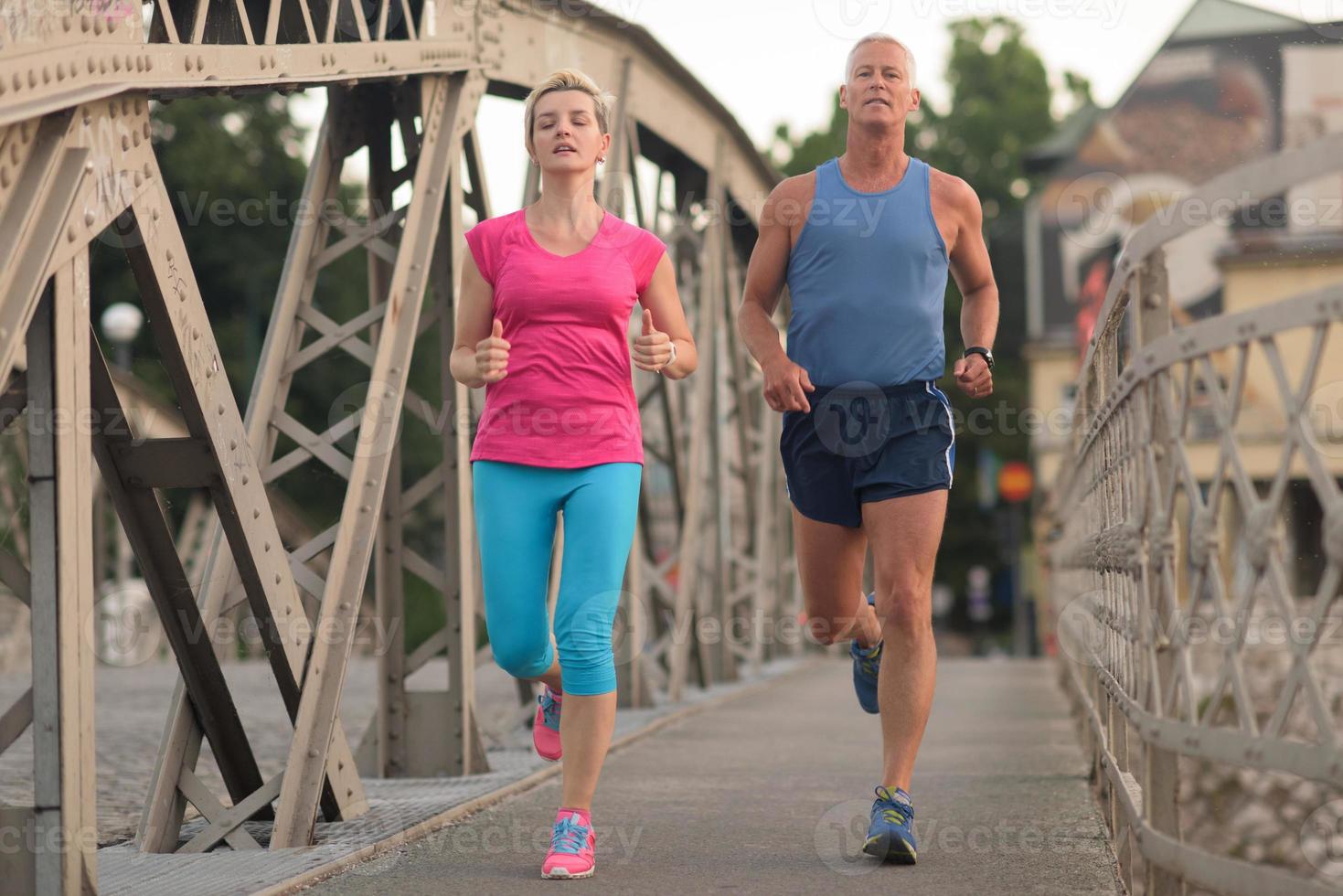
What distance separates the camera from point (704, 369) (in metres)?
12.7

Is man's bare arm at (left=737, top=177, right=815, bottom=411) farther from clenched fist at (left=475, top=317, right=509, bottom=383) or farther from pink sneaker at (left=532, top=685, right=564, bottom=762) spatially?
pink sneaker at (left=532, top=685, right=564, bottom=762)

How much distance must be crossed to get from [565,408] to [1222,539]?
187 cm

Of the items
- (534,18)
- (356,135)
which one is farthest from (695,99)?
(356,135)

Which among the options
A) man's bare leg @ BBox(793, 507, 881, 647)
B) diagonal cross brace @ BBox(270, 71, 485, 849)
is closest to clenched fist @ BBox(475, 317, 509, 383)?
man's bare leg @ BBox(793, 507, 881, 647)

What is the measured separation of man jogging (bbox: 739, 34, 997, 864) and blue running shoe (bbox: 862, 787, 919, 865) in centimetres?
12

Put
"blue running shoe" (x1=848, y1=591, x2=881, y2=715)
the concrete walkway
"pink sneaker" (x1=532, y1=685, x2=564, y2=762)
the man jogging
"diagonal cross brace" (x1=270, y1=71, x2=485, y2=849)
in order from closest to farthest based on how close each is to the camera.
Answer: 1. the concrete walkway
2. the man jogging
3. "pink sneaker" (x1=532, y1=685, x2=564, y2=762)
4. "diagonal cross brace" (x1=270, y1=71, x2=485, y2=849)
5. "blue running shoe" (x1=848, y1=591, x2=881, y2=715)

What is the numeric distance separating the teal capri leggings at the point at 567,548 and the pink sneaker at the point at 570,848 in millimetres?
317

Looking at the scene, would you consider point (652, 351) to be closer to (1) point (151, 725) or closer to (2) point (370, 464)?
(2) point (370, 464)

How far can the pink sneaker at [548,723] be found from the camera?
5117mm

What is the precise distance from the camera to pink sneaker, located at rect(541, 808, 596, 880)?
451cm

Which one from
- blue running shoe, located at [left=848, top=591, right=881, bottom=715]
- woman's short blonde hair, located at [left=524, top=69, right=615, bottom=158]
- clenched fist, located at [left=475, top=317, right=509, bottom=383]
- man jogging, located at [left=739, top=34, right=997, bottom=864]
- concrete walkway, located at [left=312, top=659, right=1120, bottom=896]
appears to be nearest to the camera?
concrete walkway, located at [left=312, top=659, right=1120, bottom=896]

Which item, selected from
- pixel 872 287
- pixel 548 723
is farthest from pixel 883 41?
pixel 548 723

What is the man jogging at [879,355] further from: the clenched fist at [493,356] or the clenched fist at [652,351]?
the clenched fist at [493,356]

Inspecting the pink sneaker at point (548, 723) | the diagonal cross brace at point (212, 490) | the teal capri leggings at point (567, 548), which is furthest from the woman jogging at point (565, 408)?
the diagonal cross brace at point (212, 490)
